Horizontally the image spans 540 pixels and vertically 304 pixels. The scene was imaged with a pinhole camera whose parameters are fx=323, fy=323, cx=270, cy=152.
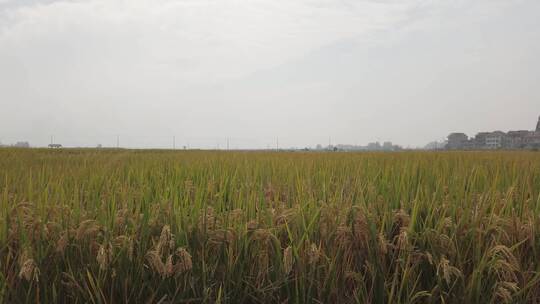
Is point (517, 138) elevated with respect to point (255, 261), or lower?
elevated

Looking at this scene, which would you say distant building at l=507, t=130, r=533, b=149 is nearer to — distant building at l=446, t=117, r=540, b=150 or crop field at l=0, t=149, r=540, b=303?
distant building at l=446, t=117, r=540, b=150

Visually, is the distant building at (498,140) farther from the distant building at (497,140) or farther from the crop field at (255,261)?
the crop field at (255,261)

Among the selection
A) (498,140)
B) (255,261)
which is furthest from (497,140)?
(255,261)

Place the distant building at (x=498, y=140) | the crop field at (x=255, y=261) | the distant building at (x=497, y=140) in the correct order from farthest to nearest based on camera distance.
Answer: the distant building at (x=497, y=140) < the distant building at (x=498, y=140) < the crop field at (x=255, y=261)

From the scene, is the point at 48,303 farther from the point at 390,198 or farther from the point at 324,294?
the point at 390,198

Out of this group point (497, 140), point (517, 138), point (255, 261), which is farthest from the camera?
point (497, 140)

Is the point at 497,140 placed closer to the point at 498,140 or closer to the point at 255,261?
the point at 498,140

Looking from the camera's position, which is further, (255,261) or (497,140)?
(497,140)

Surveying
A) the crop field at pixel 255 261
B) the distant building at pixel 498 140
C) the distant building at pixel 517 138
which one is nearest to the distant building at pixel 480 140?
the distant building at pixel 498 140

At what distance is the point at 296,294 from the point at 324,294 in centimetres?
14

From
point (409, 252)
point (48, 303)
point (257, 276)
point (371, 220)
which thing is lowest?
point (48, 303)

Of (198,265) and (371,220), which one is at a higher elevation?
(371,220)

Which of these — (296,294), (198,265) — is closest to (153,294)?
(198,265)

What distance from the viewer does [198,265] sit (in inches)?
54.7
